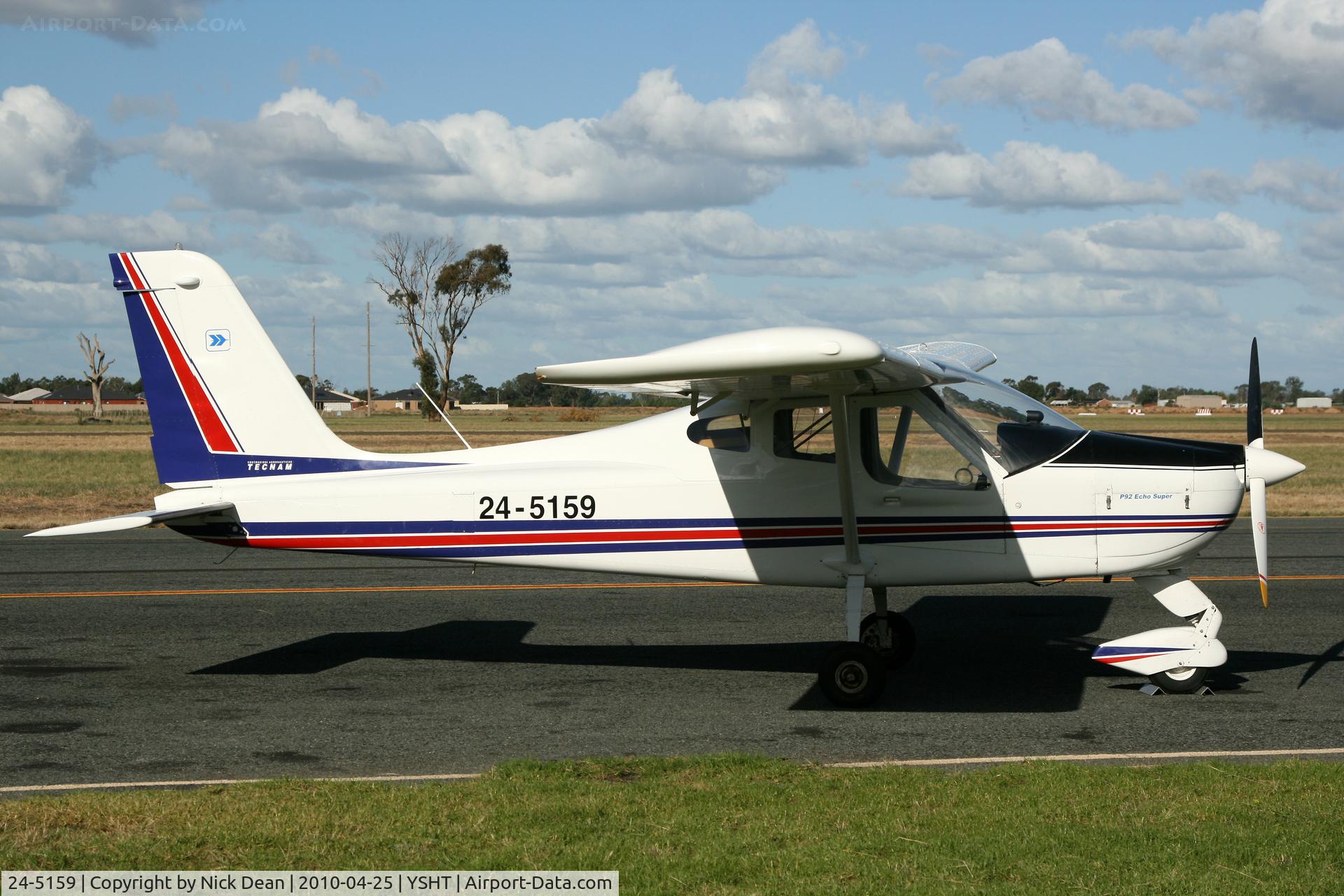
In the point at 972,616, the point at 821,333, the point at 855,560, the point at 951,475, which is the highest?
the point at 821,333

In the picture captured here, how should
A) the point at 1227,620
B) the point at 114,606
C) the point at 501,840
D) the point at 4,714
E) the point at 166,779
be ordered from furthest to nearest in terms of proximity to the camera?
the point at 114,606 < the point at 1227,620 < the point at 4,714 < the point at 166,779 < the point at 501,840

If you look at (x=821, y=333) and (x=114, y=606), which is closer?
(x=821, y=333)

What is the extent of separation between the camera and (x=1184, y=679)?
7.84 meters

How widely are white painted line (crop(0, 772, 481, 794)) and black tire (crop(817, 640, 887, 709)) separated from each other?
2528 millimetres

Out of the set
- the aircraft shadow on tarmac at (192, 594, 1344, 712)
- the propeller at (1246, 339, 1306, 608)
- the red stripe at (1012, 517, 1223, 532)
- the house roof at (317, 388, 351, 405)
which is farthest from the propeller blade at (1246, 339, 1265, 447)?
the house roof at (317, 388, 351, 405)

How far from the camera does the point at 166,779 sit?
6.03 metres

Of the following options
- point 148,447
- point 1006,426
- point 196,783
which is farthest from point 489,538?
point 148,447

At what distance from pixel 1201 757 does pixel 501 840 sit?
3.80m

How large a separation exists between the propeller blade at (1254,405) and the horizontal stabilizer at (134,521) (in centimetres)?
704

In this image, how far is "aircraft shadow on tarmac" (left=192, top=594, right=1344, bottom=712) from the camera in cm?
804

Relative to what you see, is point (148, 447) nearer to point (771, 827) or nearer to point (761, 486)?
point (761, 486)

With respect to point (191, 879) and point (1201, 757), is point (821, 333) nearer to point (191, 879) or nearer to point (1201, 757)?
point (1201, 757)

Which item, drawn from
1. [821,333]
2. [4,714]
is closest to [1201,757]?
[821,333]

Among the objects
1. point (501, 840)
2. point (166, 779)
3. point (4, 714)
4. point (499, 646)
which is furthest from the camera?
point (499, 646)
